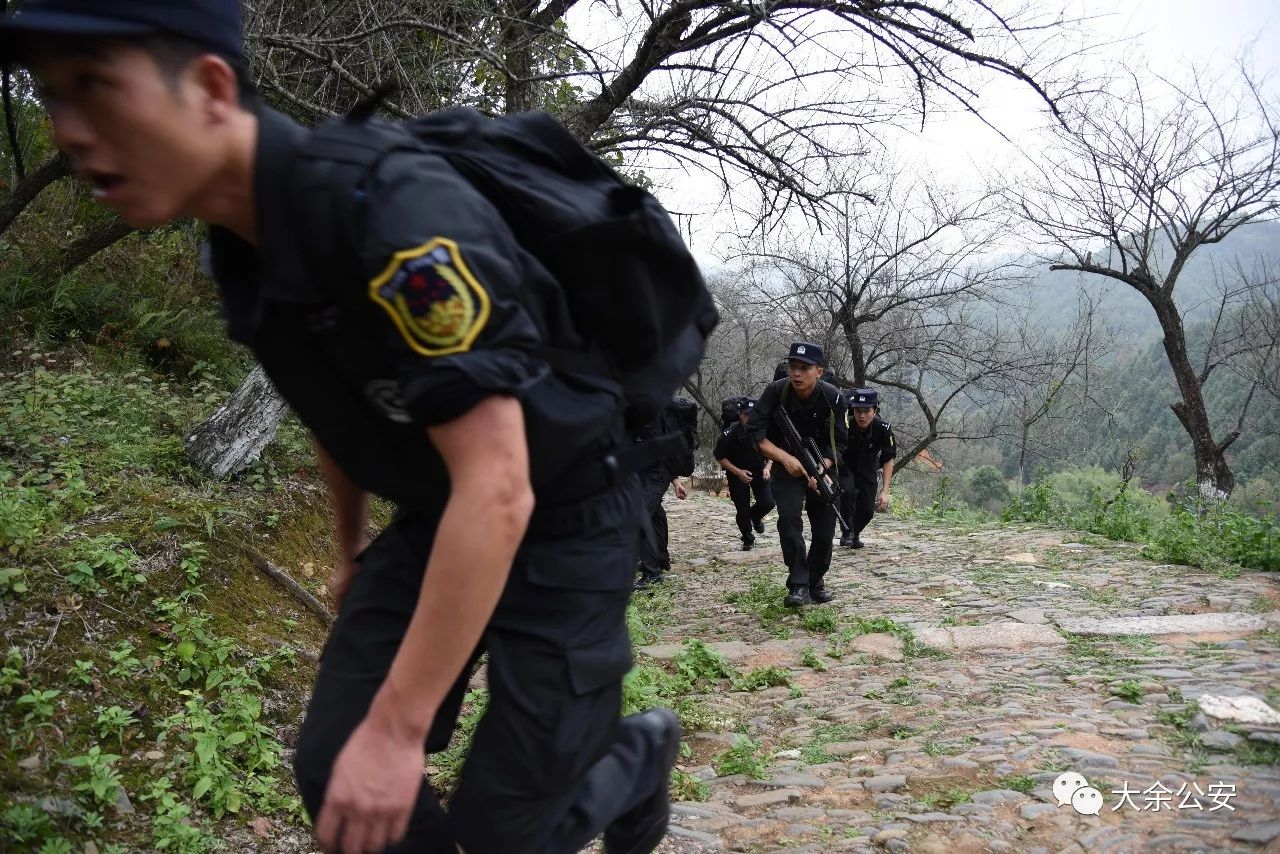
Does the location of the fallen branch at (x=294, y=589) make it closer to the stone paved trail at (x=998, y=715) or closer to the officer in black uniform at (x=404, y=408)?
the stone paved trail at (x=998, y=715)

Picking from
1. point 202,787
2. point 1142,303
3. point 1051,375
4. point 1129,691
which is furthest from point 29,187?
point 1142,303

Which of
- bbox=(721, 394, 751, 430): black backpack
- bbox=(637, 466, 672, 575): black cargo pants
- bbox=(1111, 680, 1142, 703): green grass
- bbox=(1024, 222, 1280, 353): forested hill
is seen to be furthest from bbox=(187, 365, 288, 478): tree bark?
bbox=(1024, 222, 1280, 353): forested hill

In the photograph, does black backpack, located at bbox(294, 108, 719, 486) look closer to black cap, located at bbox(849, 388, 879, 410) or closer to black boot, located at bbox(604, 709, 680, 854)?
black boot, located at bbox(604, 709, 680, 854)

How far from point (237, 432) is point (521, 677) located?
4.74 m

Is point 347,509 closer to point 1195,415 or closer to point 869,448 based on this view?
point 869,448

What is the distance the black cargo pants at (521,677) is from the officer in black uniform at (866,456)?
8595 millimetres

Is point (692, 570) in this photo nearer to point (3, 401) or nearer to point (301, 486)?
point (301, 486)

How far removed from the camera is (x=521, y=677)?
1790 mm

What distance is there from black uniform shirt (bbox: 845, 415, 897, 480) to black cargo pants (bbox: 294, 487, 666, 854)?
9.02 meters

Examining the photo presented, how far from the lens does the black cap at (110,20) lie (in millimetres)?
1349

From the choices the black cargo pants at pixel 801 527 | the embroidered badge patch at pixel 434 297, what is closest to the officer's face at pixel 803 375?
the black cargo pants at pixel 801 527

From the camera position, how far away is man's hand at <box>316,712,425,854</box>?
1.51m

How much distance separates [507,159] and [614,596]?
0.90 meters

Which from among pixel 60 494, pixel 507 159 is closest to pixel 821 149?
pixel 60 494
